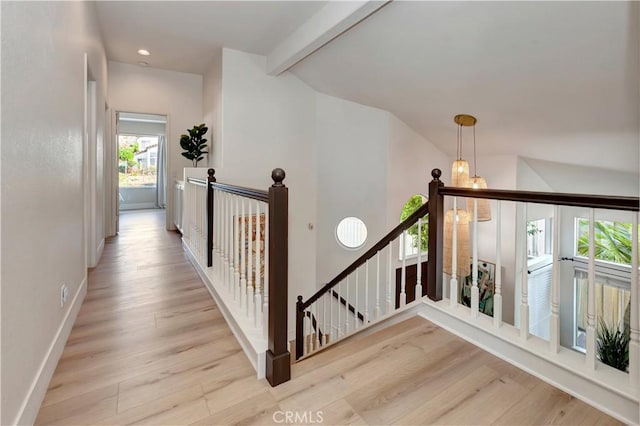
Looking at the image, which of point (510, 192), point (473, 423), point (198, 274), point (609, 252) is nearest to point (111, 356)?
point (198, 274)

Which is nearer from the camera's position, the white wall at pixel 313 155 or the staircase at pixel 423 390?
the staircase at pixel 423 390

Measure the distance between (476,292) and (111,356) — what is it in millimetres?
2235

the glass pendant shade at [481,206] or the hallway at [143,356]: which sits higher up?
the glass pendant shade at [481,206]

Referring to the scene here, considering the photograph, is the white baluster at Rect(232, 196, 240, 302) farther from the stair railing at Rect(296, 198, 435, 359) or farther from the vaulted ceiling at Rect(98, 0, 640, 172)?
the vaulted ceiling at Rect(98, 0, 640, 172)

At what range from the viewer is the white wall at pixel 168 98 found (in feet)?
17.5

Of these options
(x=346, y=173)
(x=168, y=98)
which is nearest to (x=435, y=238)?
(x=346, y=173)

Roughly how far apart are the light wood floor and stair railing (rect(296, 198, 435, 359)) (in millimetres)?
455

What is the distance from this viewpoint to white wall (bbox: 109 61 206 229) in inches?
211

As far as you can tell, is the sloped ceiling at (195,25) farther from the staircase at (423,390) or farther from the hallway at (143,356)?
the staircase at (423,390)

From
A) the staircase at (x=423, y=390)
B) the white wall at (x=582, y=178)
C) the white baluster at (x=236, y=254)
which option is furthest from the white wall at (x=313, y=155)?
the staircase at (x=423, y=390)

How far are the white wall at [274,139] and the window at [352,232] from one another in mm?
720

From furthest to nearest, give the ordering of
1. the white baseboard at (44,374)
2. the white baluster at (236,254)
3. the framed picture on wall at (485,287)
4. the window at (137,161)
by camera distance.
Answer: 1. the window at (137,161)
2. the framed picture on wall at (485,287)
3. the white baluster at (236,254)
4. the white baseboard at (44,374)

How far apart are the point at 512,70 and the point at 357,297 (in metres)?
2.74

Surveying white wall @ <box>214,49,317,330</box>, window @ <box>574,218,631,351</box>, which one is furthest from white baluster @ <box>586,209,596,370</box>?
window @ <box>574,218,631,351</box>
